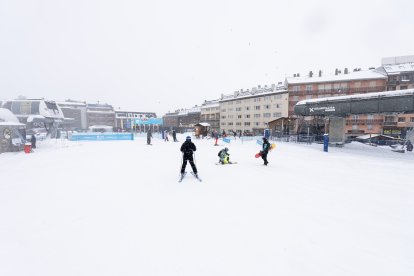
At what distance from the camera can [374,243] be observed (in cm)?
329

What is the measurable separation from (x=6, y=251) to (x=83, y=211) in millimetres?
1453

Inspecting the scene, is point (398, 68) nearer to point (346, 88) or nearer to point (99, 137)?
point (346, 88)

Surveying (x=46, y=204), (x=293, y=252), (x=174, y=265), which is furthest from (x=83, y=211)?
(x=293, y=252)

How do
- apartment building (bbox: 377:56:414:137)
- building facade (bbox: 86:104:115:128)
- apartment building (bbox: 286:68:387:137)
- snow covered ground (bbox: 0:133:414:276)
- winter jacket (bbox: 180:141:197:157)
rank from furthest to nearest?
building facade (bbox: 86:104:115:128)
apartment building (bbox: 286:68:387:137)
apartment building (bbox: 377:56:414:137)
winter jacket (bbox: 180:141:197:157)
snow covered ground (bbox: 0:133:414:276)

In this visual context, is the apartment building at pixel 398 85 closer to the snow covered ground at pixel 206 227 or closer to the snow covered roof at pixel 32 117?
the snow covered ground at pixel 206 227

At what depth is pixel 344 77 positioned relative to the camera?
41438 millimetres

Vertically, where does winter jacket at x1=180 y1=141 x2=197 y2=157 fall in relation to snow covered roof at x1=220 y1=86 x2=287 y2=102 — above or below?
below

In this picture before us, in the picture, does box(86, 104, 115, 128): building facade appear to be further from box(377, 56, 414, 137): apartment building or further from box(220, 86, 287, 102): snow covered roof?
box(377, 56, 414, 137): apartment building

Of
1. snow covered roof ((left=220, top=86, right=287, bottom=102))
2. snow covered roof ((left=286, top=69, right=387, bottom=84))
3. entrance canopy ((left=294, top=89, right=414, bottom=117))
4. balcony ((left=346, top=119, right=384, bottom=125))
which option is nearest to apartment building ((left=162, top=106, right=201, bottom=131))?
snow covered roof ((left=220, top=86, right=287, bottom=102))

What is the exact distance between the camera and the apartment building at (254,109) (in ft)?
155

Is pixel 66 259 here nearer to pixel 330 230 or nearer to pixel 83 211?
pixel 83 211

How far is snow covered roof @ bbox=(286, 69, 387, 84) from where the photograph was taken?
39.5 meters

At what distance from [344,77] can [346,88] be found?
103 inches

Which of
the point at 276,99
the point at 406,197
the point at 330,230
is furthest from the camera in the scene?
the point at 276,99
